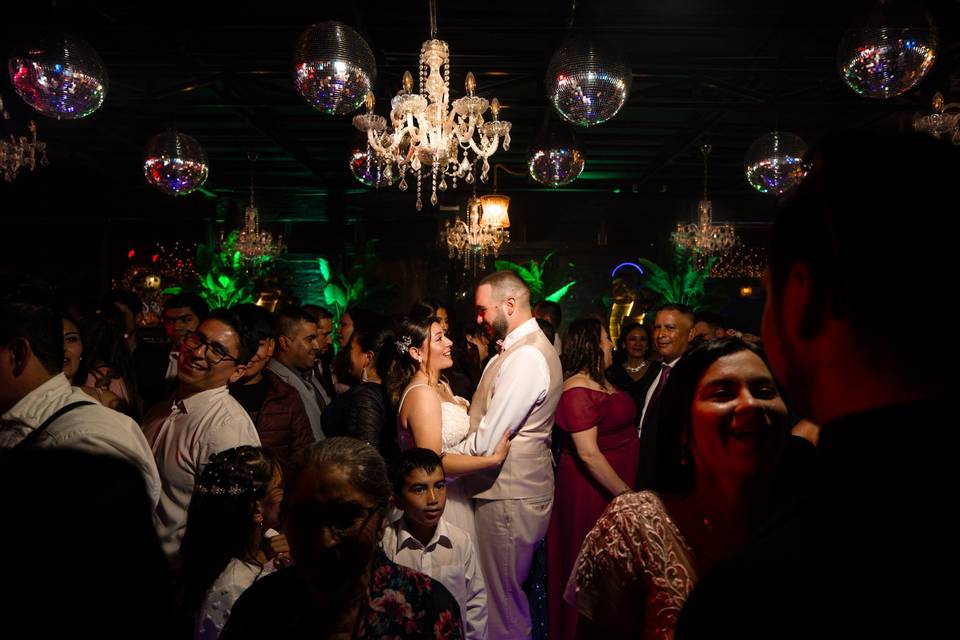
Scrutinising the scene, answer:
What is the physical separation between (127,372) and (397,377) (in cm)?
158

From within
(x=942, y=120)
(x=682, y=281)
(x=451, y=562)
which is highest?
(x=942, y=120)

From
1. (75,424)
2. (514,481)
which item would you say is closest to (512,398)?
(514,481)

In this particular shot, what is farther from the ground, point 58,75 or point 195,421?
point 58,75

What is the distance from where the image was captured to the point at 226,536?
6.36 feet

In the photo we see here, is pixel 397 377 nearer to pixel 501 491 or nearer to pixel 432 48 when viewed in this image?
pixel 501 491

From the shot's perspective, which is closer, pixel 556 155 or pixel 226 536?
pixel 226 536

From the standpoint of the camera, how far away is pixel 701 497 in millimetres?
1507

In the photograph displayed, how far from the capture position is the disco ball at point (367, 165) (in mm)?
4805

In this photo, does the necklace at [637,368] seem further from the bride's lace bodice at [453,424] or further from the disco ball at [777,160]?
the bride's lace bodice at [453,424]

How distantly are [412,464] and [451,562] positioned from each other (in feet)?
1.42

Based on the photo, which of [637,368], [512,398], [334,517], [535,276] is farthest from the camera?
[535,276]

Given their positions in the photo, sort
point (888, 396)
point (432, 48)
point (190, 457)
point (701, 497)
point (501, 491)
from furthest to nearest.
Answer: point (432, 48), point (501, 491), point (190, 457), point (701, 497), point (888, 396)

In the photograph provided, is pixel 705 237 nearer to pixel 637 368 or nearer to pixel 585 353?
pixel 637 368

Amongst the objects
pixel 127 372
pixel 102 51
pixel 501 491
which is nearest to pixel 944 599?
pixel 501 491
